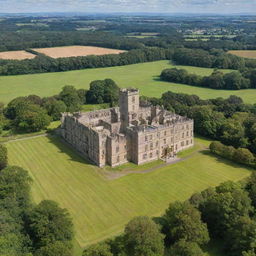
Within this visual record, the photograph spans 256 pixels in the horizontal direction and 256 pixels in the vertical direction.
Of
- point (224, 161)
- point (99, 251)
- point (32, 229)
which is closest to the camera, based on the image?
point (99, 251)

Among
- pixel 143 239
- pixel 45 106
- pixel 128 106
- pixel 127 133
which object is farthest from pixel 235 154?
pixel 45 106

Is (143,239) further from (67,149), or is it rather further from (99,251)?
(67,149)

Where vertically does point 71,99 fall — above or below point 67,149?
above

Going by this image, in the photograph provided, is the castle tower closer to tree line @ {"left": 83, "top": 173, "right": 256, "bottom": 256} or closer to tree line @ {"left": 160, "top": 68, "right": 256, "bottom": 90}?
tree line @ {"left": 83, "top": 173, "right": 256, "bottom": 256}

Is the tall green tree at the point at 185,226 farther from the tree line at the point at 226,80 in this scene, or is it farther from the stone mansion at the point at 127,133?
the tree line at the point at 226,80

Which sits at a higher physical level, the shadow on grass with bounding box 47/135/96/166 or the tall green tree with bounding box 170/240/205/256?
the tall green tree with bounding box 170/240/205/256

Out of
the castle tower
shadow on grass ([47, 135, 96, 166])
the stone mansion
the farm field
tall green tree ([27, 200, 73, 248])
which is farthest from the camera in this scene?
the castle tower

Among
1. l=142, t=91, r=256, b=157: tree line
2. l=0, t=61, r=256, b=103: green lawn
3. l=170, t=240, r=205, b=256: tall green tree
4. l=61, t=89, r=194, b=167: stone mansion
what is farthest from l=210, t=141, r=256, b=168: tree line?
l=0, t=61, r=256, b=103: green lawn
